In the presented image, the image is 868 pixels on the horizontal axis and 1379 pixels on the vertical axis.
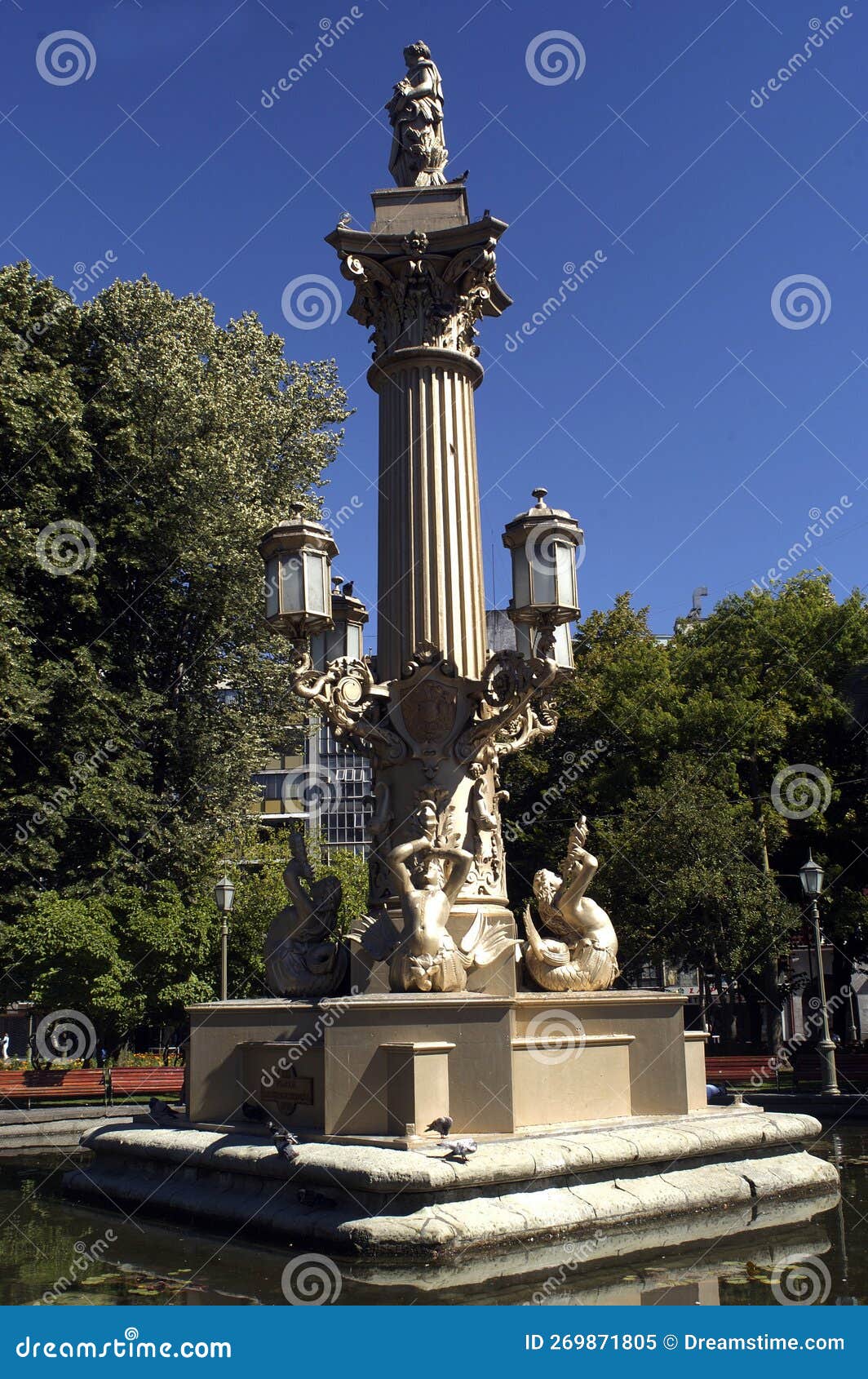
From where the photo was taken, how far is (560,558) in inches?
399

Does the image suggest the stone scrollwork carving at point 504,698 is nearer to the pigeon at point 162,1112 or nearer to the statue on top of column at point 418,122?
the pigeon at point 162,1112

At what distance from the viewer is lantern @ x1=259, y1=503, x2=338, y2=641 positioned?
1050 centimetres

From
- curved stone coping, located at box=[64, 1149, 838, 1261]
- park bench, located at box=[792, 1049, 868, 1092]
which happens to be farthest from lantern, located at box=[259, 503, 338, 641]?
park bench, located at box=[792, 1049, 868, 1092]

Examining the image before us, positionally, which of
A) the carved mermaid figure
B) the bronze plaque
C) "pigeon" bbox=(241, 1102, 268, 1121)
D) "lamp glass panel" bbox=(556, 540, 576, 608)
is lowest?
"pigeon" bbox=(241, 1102, 268, 1121)

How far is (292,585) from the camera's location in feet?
34.6

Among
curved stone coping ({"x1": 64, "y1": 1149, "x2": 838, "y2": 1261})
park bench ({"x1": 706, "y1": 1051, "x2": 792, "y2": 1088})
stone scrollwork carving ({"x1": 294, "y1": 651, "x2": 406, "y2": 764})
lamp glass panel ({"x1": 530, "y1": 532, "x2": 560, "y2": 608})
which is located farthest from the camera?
park bench ({"x1": 706, "y1": 1051, "x2": 792, "y2": 1088})

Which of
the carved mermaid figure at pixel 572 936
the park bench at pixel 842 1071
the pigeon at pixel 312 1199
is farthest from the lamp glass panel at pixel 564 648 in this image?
the park bench at pixel 842 1071

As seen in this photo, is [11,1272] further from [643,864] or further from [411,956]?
[643,864]

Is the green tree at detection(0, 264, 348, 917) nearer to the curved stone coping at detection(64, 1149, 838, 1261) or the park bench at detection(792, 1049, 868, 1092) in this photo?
the curved stone coping at detection(64, 1149, 838, 1261)

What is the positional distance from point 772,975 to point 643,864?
4509 millimetres

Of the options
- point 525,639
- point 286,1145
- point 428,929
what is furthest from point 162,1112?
point 525,639

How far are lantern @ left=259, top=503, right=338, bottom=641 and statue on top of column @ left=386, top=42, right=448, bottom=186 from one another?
15.1 ft

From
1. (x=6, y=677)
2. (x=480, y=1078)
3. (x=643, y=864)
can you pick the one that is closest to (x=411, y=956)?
(x=480, y=1078)

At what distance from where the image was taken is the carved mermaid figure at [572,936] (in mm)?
10078
